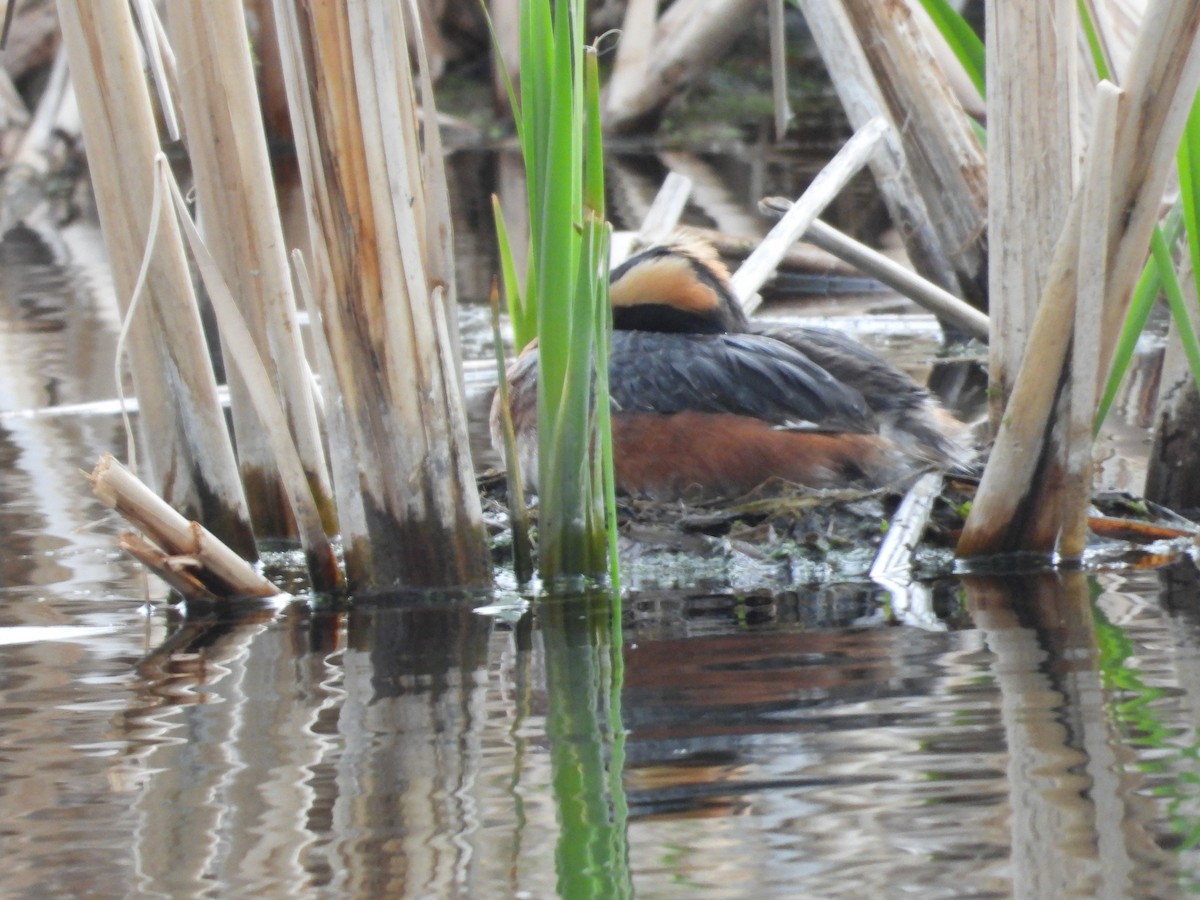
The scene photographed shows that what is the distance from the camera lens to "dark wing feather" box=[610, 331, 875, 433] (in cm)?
472

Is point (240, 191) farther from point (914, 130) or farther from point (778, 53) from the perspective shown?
point (914, 130)

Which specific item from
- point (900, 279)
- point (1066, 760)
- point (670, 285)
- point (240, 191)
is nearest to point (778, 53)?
point (670, 285)

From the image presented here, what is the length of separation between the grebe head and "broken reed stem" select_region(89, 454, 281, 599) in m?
1.51

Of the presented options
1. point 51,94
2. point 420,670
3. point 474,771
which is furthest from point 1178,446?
point 51,94

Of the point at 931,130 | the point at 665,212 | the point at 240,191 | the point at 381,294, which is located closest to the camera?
the point at 381,294

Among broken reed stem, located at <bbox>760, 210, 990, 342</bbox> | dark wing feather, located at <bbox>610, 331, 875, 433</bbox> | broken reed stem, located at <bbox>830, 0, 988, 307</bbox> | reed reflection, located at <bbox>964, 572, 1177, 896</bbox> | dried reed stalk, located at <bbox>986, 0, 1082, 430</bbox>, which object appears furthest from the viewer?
broken reed stem, located at <bbox>830, 0, 988, 307</bbox>

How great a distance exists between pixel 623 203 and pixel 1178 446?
9.46 metres

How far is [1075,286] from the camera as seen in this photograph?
379 cm

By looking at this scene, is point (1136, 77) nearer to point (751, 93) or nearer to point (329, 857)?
point (329, 857)

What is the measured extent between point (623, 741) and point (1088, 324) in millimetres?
1504

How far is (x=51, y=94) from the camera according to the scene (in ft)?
50.1

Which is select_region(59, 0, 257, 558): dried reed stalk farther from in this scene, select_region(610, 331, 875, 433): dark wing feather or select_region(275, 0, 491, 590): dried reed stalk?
select_region(610, 331, 875, 433): dark wing feather

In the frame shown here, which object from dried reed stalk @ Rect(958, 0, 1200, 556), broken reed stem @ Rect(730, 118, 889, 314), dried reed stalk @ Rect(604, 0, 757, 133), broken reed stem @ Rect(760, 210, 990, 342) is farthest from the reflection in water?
dried reed stalk @ Rect(604, 0, 757, 133)

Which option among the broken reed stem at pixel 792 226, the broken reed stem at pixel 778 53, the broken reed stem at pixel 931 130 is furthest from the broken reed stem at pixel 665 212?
the broken reed stem at pixel 778 53
